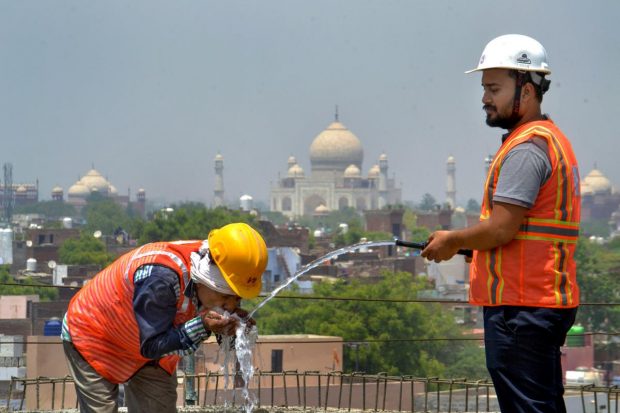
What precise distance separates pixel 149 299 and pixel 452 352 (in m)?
37.6

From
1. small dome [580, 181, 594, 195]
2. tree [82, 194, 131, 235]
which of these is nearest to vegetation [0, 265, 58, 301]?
tree [82, 194, 131, 235]

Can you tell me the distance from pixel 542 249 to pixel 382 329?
3455 centimetres

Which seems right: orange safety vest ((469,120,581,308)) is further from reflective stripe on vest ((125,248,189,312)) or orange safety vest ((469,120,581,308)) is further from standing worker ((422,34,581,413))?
reflective stripe on vest ((125,248,189,312))

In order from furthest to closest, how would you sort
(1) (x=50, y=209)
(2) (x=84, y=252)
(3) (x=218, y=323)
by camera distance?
(1) (x=50, y=209)
(2) (x=84, y=252)
(3) (x=218, y=323)

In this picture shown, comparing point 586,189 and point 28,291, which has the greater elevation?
point 586,189

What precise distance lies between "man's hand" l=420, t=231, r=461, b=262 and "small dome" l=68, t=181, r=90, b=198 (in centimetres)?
16704

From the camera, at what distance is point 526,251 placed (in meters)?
4.02

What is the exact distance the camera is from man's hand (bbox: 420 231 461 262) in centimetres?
413

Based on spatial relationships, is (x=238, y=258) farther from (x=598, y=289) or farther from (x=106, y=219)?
(x=106, y=219)

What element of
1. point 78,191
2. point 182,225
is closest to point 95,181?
point 78,191

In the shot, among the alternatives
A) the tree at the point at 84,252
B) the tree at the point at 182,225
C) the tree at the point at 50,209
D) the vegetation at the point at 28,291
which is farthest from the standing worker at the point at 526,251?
the tree at the point at 50,209

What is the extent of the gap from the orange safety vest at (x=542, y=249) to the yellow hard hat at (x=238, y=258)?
0.64 m

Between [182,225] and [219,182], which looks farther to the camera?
[219,182]

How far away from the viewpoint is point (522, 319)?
13.1 ft
